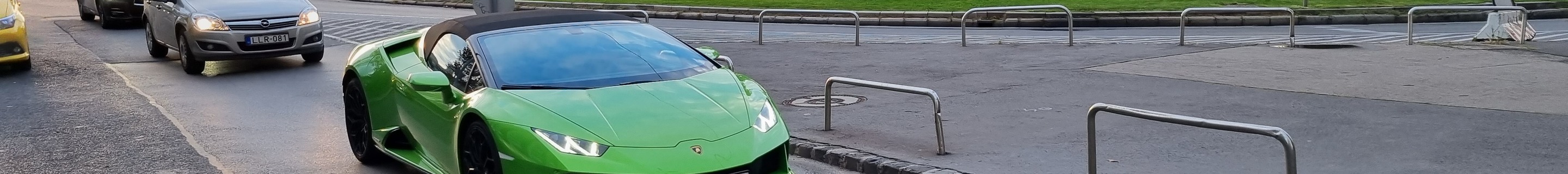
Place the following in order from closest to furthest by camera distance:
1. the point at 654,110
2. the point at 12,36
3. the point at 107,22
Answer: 1. the point at 654,110
2. the point at 12,36
3. the point at 107,22

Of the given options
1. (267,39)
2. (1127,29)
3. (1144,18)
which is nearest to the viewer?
(267,39)

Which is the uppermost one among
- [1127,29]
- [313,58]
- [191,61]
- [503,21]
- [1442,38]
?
[503,21]

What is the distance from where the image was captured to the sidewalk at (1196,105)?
21.9 feet

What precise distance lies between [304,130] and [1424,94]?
729 cm

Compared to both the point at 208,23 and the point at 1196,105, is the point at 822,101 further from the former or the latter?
the point at 208,23

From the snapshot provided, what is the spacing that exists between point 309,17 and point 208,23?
922 mm

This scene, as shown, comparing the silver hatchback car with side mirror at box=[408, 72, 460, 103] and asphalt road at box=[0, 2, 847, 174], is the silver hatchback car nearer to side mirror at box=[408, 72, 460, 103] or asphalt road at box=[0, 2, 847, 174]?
asphalt road at box=[0, 2, 847, 174]

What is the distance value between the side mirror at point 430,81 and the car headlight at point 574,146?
770 mm

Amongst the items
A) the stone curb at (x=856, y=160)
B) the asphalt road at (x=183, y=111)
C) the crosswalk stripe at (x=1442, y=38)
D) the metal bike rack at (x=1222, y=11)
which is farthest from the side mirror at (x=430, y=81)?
the crosswalk stripe at (x=1442, y=38)

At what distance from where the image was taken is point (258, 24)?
13.2 meters

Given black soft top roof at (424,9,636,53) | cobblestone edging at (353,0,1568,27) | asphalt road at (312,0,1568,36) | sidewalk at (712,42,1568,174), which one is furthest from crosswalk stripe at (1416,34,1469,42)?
black soft top roof at (424,9,636,53)

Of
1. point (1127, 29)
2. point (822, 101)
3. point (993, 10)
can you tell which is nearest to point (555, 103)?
point (822, 101)

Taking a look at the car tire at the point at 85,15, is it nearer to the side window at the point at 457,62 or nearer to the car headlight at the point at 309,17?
the car headlight at the point at 309,17

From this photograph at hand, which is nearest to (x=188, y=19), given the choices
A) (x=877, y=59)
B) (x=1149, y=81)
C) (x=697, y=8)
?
(x=877, y=59)
